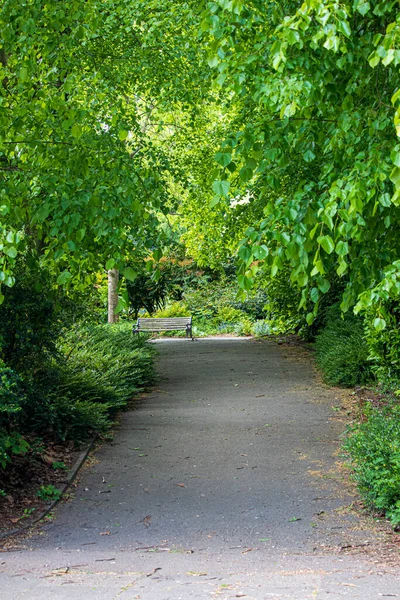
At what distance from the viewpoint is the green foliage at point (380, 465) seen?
6.28m

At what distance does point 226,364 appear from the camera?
16.8m

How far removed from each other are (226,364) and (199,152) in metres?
4.83

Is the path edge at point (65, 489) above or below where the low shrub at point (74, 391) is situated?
below

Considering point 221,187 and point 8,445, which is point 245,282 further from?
point 8,445

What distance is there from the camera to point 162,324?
77.3 feet

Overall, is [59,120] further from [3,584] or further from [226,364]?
[226,364]

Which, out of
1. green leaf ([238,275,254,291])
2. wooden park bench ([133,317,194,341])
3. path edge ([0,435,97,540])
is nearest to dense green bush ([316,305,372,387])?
path edge ([0,435,97,540])

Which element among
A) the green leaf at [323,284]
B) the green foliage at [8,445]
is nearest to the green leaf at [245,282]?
the green leaf at [323,284]

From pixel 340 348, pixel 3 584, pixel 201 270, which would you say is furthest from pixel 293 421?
pixel 201 270

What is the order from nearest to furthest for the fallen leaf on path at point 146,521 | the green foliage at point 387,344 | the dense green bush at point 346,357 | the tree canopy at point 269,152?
the tree canopy at point 269,152 → the fallen leaf on path at point 146,521 → the green foliage at point 387,344 → the dense green bush at point 346,357

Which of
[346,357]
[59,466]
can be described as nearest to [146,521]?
[59,466]

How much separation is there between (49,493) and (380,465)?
10.6 feet

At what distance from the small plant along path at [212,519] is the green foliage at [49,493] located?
0.19 metres

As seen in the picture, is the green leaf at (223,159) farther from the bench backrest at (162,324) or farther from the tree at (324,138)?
the bench backrest at (162,324)
